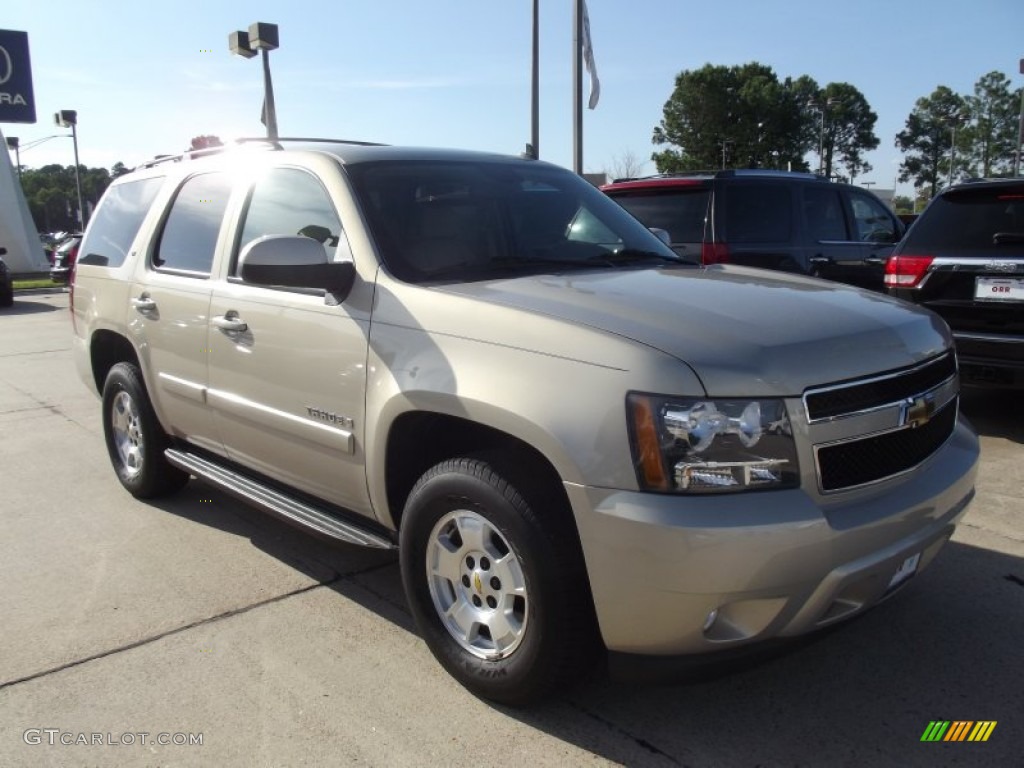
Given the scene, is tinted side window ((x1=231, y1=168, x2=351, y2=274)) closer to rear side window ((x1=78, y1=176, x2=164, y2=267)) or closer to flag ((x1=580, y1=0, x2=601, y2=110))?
rear side window ((x1=78, y1=176, x2=164, y2=267))

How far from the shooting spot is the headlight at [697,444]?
7.36 ft

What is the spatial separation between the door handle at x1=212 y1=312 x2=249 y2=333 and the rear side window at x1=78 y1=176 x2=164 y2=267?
4.69 feet

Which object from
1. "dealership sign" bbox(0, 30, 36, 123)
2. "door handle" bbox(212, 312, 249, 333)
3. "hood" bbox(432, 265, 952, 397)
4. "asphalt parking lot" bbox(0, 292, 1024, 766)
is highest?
"dealership sign" bbox(0, 30, 36, 123)

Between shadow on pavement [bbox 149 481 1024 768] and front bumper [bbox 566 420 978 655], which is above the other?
front bumper [bbox 566 420 978 655]

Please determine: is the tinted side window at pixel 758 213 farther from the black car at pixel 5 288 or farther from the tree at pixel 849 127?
the tree at pixel 849 127

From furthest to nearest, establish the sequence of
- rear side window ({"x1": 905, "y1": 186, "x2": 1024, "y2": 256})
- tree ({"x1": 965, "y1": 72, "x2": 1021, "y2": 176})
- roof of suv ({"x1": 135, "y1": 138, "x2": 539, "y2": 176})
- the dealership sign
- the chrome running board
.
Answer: tree ({"x1": 965, "y1": 72, "x2": 1021, "y2": 176}) < the dealership sign < rear side window ({"x1": 905, "y1": 186, "x2": 1024, "y2": 256}) < roof of suv ({"x1": 135, "y1": 138, "x2": 539, "y2": 176}) < the chrome running board

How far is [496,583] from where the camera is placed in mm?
2691

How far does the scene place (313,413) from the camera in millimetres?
3256

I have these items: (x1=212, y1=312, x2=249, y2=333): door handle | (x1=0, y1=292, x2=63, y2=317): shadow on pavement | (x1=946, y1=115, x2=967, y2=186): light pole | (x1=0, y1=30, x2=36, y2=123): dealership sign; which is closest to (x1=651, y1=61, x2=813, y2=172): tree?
(x1=946, y1=115, x2=967, y2=186): light pole

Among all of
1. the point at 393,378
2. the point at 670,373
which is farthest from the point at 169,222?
the point at 670,373

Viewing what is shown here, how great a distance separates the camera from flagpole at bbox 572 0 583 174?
545 inches

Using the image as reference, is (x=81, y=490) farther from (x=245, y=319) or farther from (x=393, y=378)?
(x=393, y=378)

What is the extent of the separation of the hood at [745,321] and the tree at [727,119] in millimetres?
70925

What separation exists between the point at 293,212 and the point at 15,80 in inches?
1242
